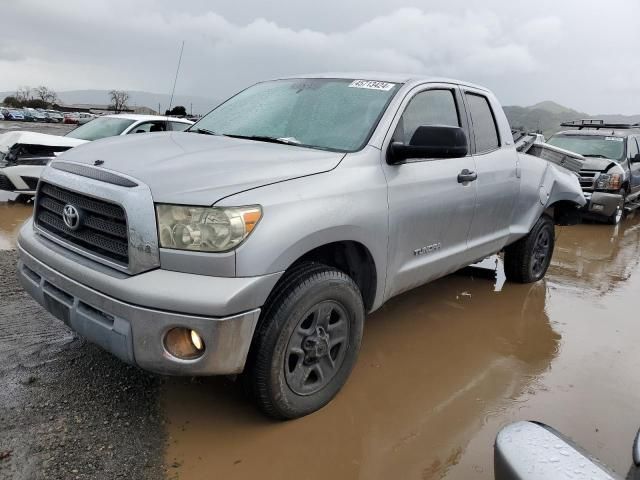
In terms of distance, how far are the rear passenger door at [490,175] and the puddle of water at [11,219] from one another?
15.8ft

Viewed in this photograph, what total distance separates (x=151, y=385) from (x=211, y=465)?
2.57 feet

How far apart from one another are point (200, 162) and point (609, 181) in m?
8.52

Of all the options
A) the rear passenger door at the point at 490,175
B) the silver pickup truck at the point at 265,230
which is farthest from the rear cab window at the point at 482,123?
the silver pickup truck at the point at 265,230

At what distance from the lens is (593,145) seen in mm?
10188

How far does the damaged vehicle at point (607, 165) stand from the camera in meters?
9.00

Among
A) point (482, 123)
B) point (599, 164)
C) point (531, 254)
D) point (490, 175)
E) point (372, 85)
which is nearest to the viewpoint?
point (372, 85)

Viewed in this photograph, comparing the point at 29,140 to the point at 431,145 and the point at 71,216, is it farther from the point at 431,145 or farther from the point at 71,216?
the point at 431,145

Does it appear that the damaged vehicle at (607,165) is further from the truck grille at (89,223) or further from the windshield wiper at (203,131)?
the truck grille at (89,223)

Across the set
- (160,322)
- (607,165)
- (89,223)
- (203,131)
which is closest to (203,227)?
(160,322)

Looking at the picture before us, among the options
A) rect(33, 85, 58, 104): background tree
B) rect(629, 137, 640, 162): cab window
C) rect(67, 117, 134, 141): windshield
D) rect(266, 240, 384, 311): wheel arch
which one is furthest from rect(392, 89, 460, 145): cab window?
rect(33, 85, 58, 104): background tree

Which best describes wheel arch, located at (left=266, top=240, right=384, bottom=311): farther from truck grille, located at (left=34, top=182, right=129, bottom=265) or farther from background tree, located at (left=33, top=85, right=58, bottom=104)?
background tree, located at (left=33, top=85, right=58, bottom=104)

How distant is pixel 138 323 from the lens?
2.25 meters

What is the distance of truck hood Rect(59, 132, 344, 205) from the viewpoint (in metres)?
2.33

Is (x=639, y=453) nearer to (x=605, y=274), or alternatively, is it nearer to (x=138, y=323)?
(x=138, y=323)
